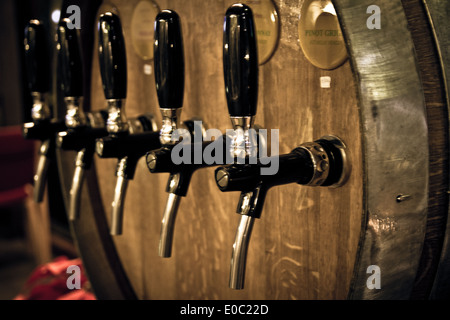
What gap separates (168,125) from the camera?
874 millimetres

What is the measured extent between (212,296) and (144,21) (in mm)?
734

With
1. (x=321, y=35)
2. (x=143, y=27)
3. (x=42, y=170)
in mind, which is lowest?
(x=42, y=170)

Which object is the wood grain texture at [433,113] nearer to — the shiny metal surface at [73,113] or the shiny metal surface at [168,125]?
the shiny metal surface at [168,125]

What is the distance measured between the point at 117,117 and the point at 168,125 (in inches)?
6.1

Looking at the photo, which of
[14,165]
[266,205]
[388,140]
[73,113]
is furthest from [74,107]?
[14,165]

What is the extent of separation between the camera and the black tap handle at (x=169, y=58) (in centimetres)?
81

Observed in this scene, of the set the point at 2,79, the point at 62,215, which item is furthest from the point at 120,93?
the point at 2,79

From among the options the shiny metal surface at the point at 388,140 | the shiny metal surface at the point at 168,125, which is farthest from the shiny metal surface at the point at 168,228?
the shiny metal surface at the point at 388,140

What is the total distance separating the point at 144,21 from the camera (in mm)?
1215

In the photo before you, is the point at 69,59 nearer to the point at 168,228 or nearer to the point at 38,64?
the point at 38,64

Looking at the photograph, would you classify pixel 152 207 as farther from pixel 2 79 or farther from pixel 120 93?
pixel 2 79

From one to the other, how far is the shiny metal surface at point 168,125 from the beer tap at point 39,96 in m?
0.44

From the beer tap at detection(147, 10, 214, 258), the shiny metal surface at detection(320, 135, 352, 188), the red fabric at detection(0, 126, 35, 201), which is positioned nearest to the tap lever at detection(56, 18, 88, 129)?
the beer tap at detection(147, 10, 214, 258)

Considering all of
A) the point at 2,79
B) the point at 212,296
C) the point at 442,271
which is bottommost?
the point at 212,296
